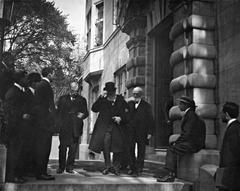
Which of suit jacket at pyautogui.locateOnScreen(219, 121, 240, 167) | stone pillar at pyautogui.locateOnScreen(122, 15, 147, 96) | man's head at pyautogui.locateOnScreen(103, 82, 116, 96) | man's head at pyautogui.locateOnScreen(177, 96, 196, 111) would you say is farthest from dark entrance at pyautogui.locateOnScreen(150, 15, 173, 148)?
suit jacket at pyautogui.locateOnScreen(219, 121, 240, 167)

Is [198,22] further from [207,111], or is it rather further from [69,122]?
[69,122]

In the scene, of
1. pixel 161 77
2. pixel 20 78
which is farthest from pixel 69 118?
pixel 161 77

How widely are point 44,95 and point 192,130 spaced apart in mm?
2795

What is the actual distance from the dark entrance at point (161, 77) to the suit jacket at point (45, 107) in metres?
4.80

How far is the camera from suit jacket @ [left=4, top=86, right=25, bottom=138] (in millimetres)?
5840

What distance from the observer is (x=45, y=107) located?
6.57 metres

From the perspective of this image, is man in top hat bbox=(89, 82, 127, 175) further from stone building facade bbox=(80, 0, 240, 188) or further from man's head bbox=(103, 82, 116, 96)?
stone building facade bbox=(80, 0, 240, 188)

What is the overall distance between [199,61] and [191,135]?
1740 mm

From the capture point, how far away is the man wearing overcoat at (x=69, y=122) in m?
7.41

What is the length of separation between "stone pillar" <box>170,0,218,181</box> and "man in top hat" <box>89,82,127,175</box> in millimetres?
1228

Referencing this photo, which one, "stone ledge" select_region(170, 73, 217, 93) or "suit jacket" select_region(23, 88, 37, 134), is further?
"stone ledge" select_region(170, 73, 217, 93)

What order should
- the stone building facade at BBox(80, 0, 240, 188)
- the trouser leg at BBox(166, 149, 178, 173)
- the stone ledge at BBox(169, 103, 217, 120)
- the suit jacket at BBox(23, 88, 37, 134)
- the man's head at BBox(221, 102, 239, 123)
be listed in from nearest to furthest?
the man's head at BBox(221, 102, 239, 123)
the suit jacket at BBox(23, 88, 37, 134)
the trouser leg at BBox(166, 149, 178, 173)
the stone building facade at BBox(80, 0, 240, 188)
the stone ledge at BBox(169, 103, 217, 120)

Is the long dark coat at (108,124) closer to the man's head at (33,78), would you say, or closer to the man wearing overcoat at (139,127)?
the man wearing overcoat at (139,127)

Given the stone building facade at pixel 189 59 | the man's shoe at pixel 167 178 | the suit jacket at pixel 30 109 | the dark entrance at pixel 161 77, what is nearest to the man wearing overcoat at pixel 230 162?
the stone building facade at pixel 189 59
